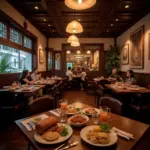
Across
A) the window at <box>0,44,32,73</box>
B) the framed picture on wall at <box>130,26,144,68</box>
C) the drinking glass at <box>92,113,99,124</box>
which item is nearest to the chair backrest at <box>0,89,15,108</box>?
the window at <box>0,44,32,73</box>

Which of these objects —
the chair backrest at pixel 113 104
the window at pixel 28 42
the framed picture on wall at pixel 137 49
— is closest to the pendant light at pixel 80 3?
the chair backrest at pixel 113 104

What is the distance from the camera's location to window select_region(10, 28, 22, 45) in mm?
4932

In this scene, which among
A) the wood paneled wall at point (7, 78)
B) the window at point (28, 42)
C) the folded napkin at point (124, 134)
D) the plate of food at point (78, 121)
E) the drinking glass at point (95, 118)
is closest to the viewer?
the folded napkin at point (124, 134)

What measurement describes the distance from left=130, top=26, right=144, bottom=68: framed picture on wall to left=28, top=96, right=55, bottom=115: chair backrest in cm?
451

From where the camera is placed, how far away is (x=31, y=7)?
15.6 feet

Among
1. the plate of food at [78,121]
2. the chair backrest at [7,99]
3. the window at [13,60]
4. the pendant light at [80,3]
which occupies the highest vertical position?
the pendant light at [80,3]

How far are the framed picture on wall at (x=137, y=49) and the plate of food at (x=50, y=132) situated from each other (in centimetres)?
506

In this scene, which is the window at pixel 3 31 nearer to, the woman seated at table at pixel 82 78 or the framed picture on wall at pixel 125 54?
the woman seated at table at pixel 82 78

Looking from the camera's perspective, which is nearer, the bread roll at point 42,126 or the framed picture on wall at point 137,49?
the bread roll at point 42,126

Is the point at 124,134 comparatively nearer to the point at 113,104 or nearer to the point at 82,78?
the point at 113,104

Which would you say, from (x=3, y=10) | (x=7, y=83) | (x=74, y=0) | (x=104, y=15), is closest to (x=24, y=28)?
(x=3, y=10)

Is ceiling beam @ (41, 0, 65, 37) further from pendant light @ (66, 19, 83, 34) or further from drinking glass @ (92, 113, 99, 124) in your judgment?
drinking glass @ (92, 113, 99, 124)

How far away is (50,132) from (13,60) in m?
4.74

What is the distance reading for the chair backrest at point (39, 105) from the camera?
1.94 meters
